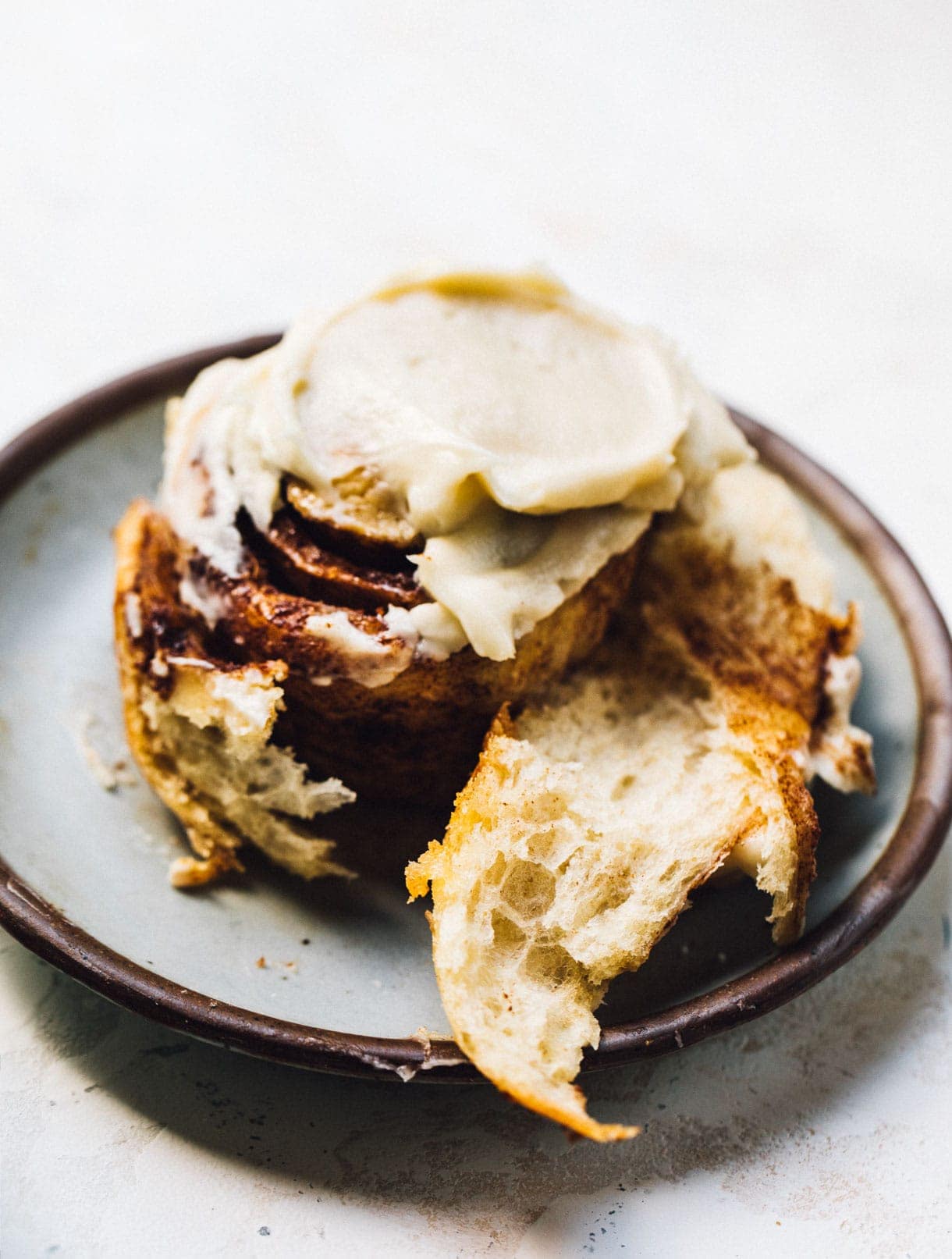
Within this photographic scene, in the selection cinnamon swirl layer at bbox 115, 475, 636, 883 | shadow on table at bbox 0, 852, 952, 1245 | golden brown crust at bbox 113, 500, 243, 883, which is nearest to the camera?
shadow on table at bbox 0, 852, 952, 1245

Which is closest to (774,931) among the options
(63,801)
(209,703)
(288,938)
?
(288,938)

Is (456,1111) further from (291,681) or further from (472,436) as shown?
(472,436)

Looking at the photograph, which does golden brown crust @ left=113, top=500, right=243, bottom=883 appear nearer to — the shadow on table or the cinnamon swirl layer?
the cinnamon swirl layer

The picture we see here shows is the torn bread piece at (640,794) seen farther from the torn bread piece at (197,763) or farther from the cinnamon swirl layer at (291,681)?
the torn bread piece at (197,763)

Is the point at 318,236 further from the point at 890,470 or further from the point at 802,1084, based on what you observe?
the point at 802,1084

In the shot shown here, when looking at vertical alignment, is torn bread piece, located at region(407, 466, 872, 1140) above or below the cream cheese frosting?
below

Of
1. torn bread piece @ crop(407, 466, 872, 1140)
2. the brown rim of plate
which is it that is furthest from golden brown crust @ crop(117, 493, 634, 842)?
the brown rim of plate
